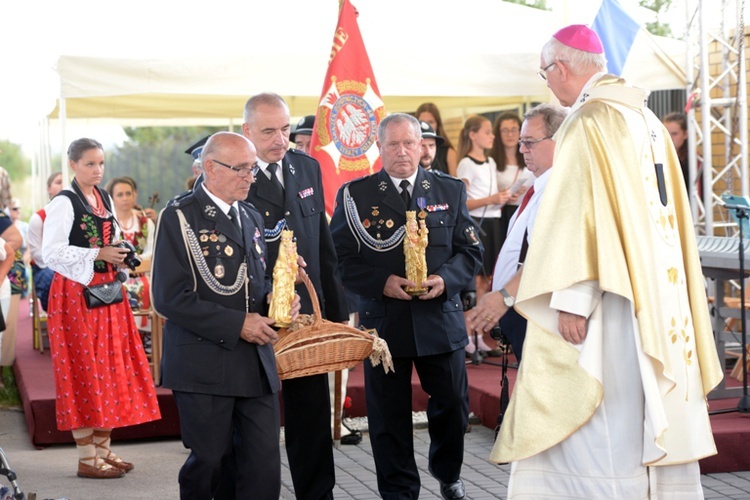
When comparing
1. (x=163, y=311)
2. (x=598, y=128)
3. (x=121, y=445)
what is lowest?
(x=121, y=445)

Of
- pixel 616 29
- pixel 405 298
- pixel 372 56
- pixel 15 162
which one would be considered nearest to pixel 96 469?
pixel 405 298

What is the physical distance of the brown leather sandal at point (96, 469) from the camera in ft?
21.4

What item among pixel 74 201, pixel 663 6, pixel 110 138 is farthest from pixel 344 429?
pixel 663 6

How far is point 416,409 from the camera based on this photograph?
8.16m

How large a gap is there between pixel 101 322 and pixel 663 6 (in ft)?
65.2

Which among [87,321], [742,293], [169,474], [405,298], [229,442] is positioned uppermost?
[405,298]

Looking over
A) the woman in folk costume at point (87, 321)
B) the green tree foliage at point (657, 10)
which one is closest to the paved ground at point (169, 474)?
the woman in folk costume at point (87, 321)

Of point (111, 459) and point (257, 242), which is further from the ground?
point (257, 242)

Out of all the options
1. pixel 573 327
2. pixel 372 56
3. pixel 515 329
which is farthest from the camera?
pixel 372 56

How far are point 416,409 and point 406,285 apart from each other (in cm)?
285

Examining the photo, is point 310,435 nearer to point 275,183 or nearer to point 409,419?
point 409,419

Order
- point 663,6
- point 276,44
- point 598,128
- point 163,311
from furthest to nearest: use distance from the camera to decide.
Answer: point 663,6 → point 276,44 → point 163,311 → point 598,128

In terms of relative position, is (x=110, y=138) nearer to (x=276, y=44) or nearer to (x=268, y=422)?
(x=276, y=44)

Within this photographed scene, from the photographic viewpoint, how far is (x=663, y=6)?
2392 cm
